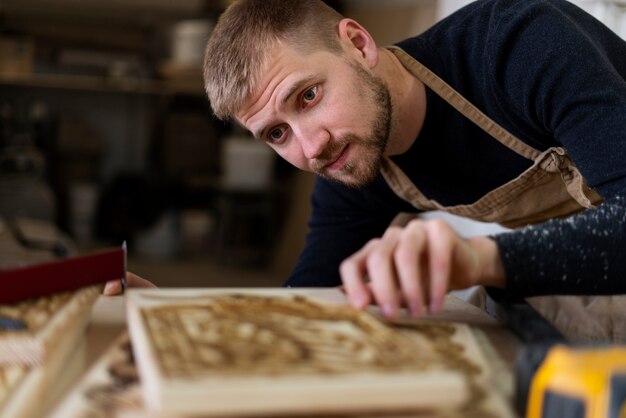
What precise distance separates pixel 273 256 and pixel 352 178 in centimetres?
298

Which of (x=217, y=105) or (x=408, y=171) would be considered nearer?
(x=217, y=105)

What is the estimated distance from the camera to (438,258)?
0.64m

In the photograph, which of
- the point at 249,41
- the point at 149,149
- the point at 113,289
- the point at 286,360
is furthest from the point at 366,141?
the point at 149,149

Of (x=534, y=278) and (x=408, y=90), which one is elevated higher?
(x=408, y=90)

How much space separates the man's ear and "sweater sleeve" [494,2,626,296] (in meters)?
0.23

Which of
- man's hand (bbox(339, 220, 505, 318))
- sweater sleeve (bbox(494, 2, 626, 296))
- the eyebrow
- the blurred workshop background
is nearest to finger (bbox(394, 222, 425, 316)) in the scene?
man's hand (bbox(339, 220, 505, 318))

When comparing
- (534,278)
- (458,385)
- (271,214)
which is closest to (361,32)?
(534,278)

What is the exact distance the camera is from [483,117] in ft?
3.92

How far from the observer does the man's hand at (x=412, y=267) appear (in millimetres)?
636

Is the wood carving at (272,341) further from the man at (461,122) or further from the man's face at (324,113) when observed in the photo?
the man's face at (324,113)

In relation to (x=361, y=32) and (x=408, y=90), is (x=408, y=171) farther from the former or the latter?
(x=361, y=32)

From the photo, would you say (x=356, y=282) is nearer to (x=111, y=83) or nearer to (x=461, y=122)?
(x=461, y=122)

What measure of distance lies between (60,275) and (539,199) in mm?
893

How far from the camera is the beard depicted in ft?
3.88
